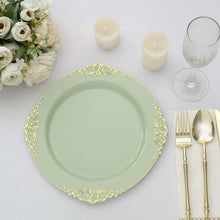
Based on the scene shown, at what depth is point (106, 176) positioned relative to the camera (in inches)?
41.7

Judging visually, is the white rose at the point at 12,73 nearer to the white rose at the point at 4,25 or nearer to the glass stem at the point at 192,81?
the white rose at the point at 4,25

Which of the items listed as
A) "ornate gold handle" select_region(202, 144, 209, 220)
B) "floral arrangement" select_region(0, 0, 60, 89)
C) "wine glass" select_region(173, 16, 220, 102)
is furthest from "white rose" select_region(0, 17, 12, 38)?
"ornate gold handle" select_region(202, 144, 209, 220)

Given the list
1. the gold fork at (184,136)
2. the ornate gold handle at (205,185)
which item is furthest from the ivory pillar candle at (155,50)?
the ornate gold handle at (205,185)

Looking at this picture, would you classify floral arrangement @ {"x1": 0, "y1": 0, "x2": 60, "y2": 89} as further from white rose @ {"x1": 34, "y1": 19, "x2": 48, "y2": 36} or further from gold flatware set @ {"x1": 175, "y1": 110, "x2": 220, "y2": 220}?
gold flatware set @ {"x1": 175, "y1": 110, "x2": 220, "y2": 220}

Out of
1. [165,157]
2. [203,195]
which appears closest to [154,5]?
[165,157]

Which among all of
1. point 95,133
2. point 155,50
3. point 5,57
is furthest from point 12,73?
point 155,50

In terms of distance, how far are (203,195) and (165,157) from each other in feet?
0.42

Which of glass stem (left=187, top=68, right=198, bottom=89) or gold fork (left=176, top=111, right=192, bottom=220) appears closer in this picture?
gold fork (left=176, top=111, right=192, bottom=220)

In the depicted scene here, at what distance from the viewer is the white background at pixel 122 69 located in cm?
104

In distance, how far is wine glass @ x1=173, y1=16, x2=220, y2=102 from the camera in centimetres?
101

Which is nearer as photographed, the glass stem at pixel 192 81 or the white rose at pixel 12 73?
the white rose at pixel 12 73

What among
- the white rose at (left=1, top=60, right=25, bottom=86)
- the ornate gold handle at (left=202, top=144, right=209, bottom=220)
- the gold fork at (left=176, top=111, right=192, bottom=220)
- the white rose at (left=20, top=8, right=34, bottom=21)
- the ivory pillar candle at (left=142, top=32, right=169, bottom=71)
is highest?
the white rose at (left=20, top=8, right=34, bottom=21)

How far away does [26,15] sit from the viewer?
1.03m

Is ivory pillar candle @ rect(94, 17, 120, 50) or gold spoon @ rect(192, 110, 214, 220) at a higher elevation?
ivory pillar candle @ rect(94, 17, 120, 50)
